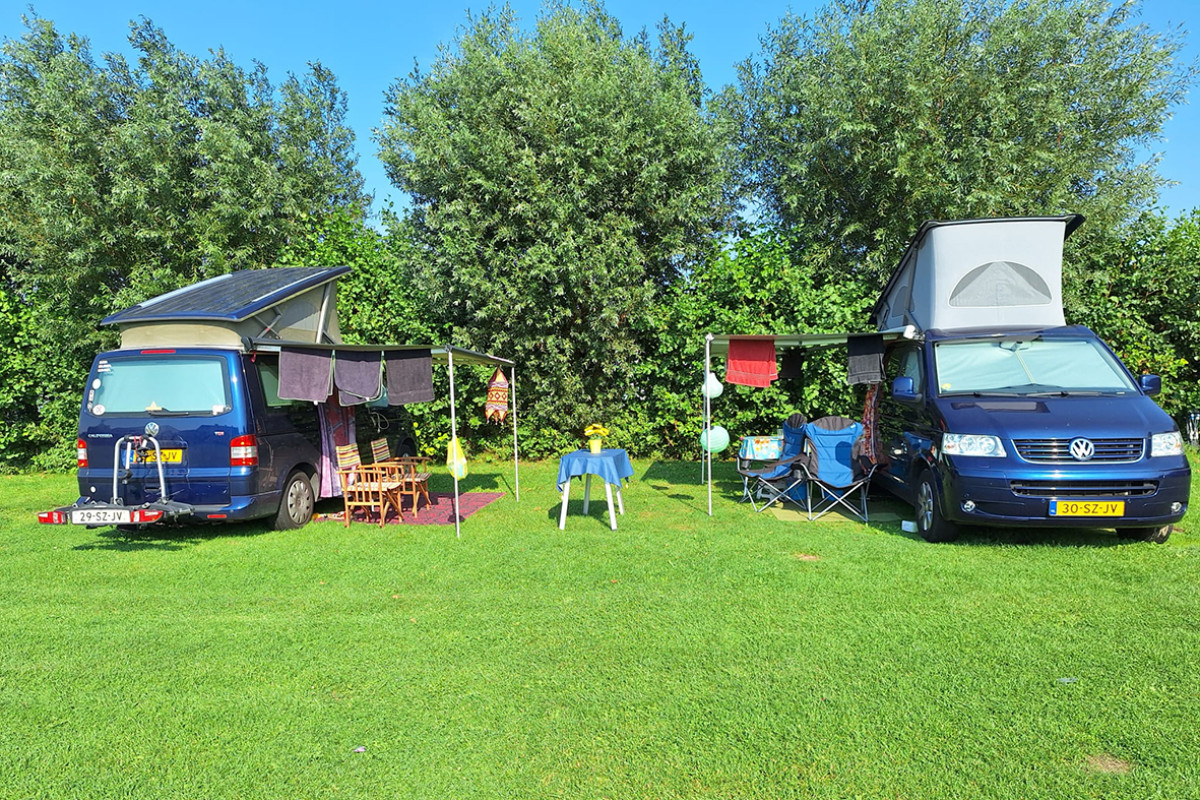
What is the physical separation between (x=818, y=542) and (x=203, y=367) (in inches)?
244

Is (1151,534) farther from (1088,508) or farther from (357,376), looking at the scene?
(357,376)

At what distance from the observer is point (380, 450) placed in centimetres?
904

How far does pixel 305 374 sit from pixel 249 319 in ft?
2.56

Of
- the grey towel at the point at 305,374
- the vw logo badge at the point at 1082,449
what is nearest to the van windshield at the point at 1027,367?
the vw logo badge at the point at 1082,449

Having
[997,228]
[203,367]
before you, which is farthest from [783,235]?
[203,367]

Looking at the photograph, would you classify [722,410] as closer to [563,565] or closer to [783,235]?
[783,235]

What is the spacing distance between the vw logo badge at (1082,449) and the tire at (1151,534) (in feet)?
3.26

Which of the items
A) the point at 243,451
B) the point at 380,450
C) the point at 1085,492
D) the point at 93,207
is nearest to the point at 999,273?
the point at 1085,492

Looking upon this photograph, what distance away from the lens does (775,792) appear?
2586mm

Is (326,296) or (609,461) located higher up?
(326,296)

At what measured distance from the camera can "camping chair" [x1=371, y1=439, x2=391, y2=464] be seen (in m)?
8.88

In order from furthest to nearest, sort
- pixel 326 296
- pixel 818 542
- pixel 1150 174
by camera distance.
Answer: pixel 1150 174, pixel 326 296, pixel 818 542

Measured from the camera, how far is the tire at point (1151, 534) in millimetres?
5895

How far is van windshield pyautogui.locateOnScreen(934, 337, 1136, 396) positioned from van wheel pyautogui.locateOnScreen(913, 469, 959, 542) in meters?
0.90
